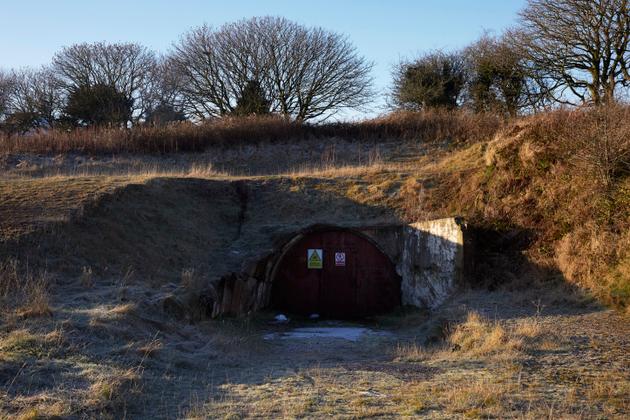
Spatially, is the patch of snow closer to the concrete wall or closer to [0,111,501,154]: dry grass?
the concrete wall

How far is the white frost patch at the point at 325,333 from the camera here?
42.2 feet

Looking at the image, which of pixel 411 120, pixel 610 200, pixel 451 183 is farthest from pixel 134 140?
pixel 610 200

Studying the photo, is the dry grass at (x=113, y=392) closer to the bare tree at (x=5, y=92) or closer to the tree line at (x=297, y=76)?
the tree line at (x=297, y=76)

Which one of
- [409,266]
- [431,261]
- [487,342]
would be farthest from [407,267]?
[487,342]

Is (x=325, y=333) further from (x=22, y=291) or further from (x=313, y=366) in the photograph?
(x=22, y=291)

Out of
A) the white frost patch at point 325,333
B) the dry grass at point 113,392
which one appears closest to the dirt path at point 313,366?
the dry grass at point 113,392

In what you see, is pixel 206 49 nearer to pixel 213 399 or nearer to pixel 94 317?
pixel 94 317

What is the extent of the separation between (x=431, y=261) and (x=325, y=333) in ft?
10.5

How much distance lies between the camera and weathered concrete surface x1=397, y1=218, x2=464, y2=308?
14.5m

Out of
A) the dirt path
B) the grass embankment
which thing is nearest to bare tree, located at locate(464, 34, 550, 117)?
the grass embankment

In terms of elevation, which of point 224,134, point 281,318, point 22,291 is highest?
point 224,134

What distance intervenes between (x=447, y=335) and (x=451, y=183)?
7849mm

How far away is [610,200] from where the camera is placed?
1379cm

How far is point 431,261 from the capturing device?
15219 mm
